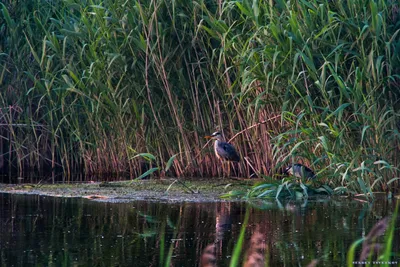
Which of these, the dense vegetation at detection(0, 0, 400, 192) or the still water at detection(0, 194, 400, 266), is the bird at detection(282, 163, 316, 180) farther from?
the still water at detection(0, 194, 400, 266)

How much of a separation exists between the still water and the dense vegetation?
2.60 feet

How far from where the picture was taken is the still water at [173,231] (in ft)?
17.5

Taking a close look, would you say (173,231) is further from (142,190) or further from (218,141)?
(218,141)

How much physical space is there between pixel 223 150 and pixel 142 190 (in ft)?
2.99

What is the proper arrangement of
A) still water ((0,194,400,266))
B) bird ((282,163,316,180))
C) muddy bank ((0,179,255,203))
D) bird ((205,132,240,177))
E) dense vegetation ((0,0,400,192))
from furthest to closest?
bird ((205,132,240,177)) → muddy bank ((0,179,255,203)) → bird ((282,163,316,180)) → dense vegetation ((0,0,400,192)) → still water ((0,194,400,266))

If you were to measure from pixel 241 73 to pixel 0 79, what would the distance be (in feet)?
10.6

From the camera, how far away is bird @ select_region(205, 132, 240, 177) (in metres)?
8.78

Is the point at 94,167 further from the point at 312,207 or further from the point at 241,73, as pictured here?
the point at 312,207

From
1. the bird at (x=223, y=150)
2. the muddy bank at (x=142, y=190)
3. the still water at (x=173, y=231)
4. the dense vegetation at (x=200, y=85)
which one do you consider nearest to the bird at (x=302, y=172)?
the dense vegetation at (x=200, y=85)

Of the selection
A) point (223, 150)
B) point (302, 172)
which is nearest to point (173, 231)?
point (302, 172)

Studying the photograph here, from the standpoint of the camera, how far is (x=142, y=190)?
8.77 metres

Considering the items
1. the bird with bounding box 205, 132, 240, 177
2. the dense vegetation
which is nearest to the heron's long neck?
the bird with bounding box 205, 132, 240, 177

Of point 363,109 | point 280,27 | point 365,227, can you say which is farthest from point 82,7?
point 365,227

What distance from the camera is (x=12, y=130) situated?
10312 millimetres
